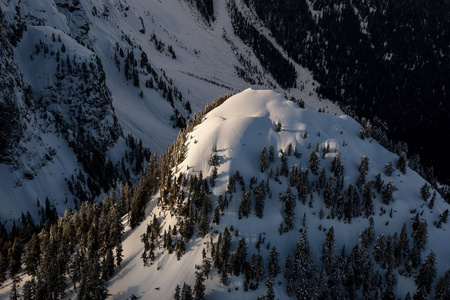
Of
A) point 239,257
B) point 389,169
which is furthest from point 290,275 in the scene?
point 389,169

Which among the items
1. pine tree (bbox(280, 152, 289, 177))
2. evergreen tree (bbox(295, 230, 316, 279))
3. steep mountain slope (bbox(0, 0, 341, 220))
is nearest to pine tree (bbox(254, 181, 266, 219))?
pine tree (bbox(280, 152, 289, 177))

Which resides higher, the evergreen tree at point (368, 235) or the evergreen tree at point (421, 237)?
the evergreen tree at point (421, 237)

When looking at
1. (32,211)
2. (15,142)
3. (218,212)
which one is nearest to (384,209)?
(218,212)

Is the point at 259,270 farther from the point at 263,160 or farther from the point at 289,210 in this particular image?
the point at 263,160

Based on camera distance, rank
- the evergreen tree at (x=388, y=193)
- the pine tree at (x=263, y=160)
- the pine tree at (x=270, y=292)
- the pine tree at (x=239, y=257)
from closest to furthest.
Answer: the pine tree at (x=270, y=292), the pine tree at (x=239, y=257), the evergreen tree at (x=388, y=193), the pine tree at (x=263, y=160)

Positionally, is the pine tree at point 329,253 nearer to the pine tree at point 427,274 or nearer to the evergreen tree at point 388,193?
the pine tree at point 427,274

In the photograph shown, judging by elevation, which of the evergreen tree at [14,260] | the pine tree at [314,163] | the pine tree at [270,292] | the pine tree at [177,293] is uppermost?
the pine tree at [314,163]

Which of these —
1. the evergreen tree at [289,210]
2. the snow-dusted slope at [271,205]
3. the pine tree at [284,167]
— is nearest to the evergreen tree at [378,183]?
the snow-dusted slope at [271,205]

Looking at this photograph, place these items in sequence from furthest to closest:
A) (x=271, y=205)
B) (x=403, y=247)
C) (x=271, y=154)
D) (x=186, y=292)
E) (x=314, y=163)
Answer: (x=271, y=154), (x=314, y=163), (x=271, y=205), (x=403, y=247), (x=186, y=292)

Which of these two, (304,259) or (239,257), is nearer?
(304,259)

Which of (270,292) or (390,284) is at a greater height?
(390,284)
